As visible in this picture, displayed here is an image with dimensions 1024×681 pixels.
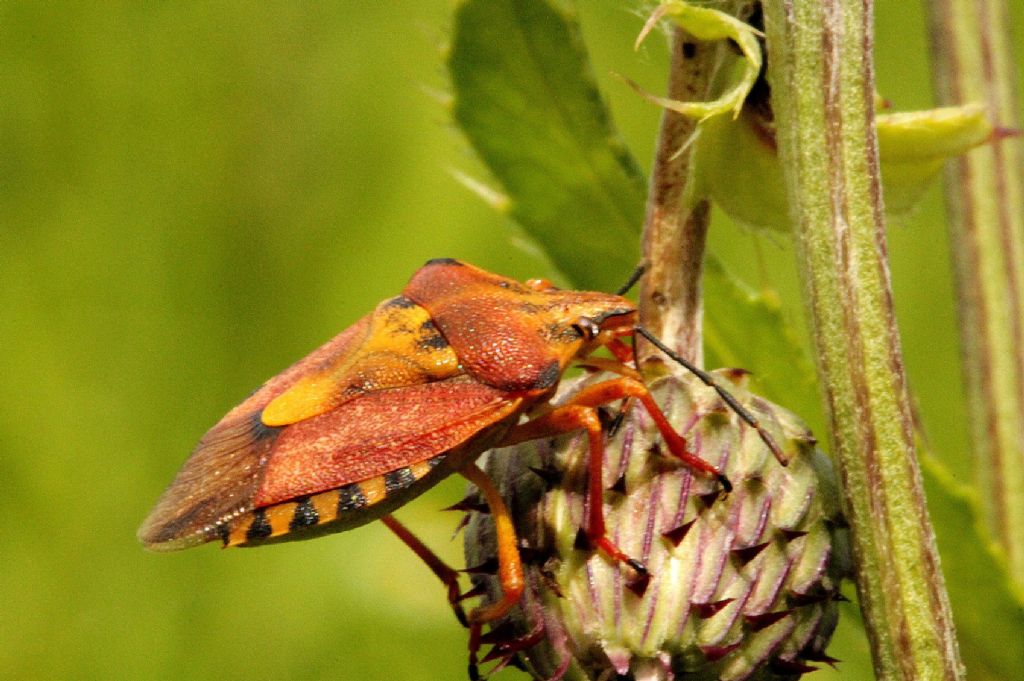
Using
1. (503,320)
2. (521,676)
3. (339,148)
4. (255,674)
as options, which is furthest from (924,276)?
(503,320)

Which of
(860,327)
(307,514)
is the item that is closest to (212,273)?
(307,514)

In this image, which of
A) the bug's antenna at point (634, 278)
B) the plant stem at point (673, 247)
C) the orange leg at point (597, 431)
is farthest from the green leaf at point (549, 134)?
the orange leg at point (597, 431)

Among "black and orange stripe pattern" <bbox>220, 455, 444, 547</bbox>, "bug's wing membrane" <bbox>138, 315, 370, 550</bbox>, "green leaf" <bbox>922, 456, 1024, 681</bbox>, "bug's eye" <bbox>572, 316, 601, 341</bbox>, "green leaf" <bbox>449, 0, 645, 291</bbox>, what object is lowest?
"green leaf" <bbox>922, 456, 1024, 681</bbox>

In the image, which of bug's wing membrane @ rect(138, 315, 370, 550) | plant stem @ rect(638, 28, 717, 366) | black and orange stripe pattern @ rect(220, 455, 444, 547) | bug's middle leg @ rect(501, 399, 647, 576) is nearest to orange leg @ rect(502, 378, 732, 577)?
bug's middle leg @ rect(501, 399, 647, 576)

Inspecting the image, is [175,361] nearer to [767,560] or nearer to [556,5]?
[556,5]

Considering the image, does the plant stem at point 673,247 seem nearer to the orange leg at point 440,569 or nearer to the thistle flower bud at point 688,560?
the thistle flower bud at point 688,560

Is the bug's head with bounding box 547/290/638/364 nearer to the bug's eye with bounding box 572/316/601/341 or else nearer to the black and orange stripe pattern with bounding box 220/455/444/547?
the bug's eye with bounding box 572/316/601/341
